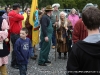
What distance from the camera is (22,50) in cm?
564

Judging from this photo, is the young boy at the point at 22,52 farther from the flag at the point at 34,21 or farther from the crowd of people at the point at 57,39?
the flag at the point at 34,21

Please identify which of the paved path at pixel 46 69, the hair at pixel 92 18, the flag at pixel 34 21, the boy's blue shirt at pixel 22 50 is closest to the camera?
the hair at pixel 92 18

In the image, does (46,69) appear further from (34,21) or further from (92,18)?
(92,18)

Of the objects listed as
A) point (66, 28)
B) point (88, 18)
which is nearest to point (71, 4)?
point (66, 28)

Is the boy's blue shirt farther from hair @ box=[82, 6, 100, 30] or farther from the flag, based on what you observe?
hair @ box=[82, 6, 100, 30]

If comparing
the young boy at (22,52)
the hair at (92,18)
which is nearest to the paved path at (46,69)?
the young boy at (22,52)

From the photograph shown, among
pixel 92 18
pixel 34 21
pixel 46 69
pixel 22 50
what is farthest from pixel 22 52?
pixel 92 18

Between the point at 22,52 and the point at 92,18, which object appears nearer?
the point at 92,18

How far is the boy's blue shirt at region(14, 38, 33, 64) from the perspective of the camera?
5.55m

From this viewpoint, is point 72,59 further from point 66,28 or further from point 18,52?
point 66,28

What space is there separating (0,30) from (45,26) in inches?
76.0

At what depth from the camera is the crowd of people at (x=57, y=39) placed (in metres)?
2.29

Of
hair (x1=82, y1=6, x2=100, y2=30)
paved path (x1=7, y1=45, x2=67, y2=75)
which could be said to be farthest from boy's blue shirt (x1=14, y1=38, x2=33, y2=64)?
hair (x1=82, y1=6, x2=100, y2=30)

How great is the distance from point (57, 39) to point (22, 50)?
123 inches
